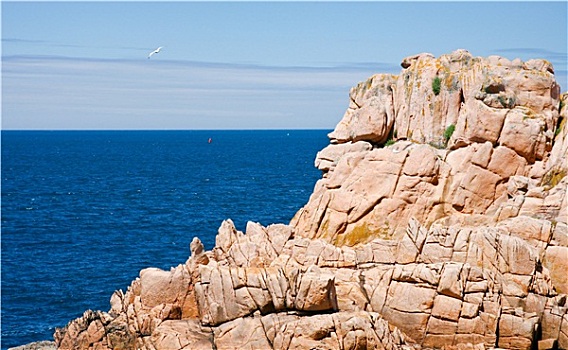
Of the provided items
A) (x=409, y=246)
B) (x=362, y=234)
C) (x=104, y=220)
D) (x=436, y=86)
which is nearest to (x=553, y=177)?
(x=436, y=86)

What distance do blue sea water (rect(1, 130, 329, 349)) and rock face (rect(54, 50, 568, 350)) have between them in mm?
15628

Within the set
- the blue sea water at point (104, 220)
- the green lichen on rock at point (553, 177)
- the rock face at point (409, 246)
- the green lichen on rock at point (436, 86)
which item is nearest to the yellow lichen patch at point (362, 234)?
the rock face at point (409, 246)

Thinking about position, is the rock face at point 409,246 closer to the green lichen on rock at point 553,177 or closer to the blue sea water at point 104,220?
the green lichen on rock at point 553,177

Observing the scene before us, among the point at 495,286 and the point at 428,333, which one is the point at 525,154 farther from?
the point at 428,333

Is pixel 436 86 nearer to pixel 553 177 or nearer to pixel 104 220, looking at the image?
pixel 553 177

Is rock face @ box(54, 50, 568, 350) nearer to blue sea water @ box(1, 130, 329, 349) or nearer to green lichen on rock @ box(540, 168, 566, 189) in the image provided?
green lichen on rock @ box(540, 168, 566, 189)

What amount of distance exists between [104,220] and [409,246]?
181ft

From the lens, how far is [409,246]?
38.6 meters

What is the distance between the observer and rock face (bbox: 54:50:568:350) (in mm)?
35188

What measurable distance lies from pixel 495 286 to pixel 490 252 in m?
2.02

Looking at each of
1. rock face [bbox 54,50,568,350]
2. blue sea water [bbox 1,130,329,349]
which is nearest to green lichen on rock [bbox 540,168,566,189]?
rock face [bbox 54,50,568,350]

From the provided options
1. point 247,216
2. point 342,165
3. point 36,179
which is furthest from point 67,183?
point 342,165

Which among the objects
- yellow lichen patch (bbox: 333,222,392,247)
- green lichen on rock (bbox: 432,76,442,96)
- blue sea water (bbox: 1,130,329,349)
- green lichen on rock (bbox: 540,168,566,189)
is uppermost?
green lichen on rock (bbox: 432,76,442,96)

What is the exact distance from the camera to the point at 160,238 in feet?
243
